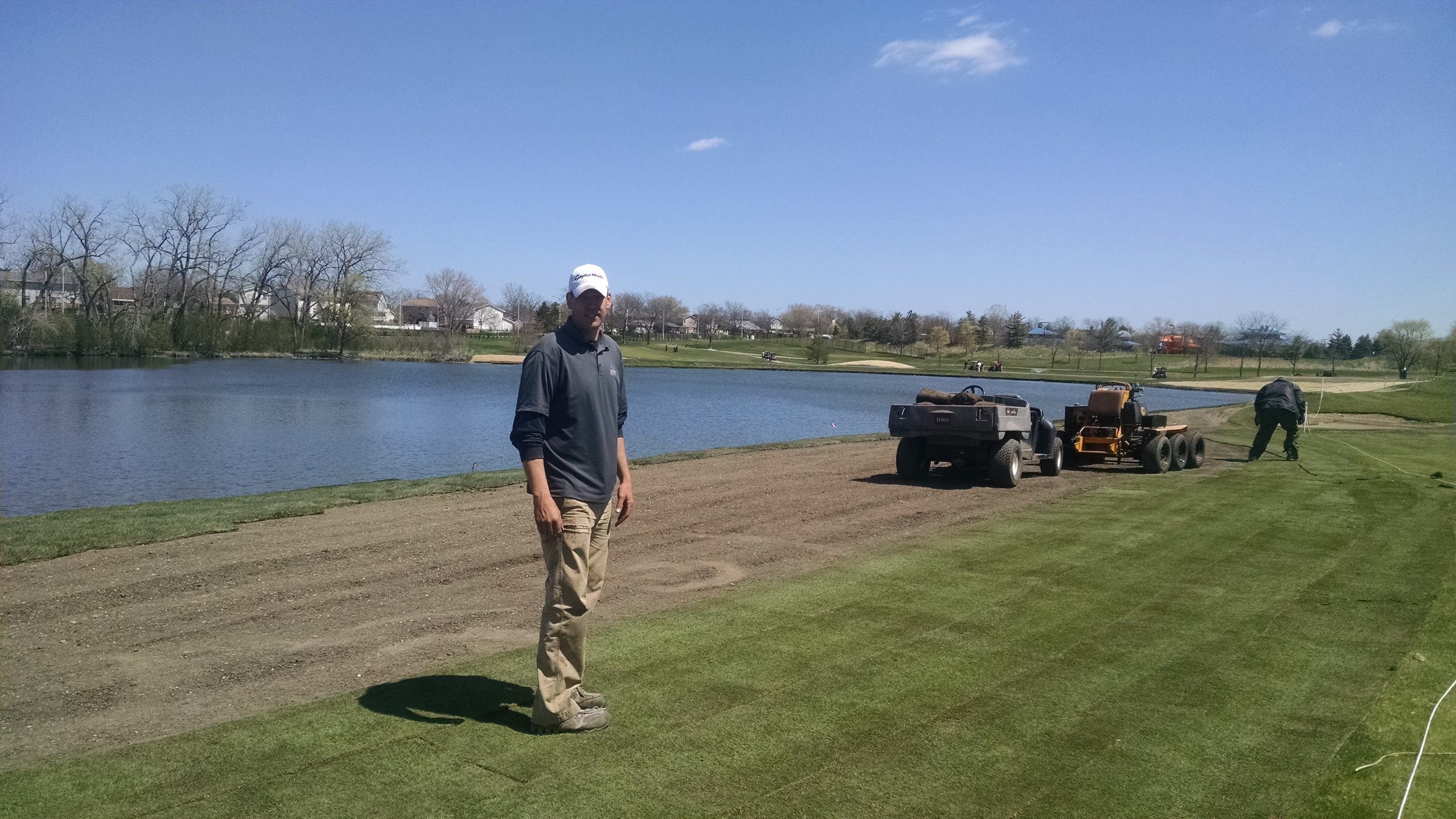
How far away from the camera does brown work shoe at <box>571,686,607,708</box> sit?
17.7ft

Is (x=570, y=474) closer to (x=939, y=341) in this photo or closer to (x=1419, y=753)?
(x=1419, y=753)

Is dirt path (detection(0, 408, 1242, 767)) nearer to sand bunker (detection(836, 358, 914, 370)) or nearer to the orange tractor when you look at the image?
the orange tractor

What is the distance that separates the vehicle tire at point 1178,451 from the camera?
20.2 metres

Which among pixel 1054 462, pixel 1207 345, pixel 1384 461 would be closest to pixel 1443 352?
pixel 1384 461

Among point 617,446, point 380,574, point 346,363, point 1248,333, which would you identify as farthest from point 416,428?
point 1248,333

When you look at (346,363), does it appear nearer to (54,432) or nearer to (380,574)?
(54,432)

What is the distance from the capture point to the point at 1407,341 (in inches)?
2425

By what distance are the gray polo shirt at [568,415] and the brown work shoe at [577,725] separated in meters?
1.16

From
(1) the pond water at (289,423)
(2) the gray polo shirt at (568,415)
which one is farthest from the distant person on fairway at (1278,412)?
(2) the gray polo shirt at (568,415)

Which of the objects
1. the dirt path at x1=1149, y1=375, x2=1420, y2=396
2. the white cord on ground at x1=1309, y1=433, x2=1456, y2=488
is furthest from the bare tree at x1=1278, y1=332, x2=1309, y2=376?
the white cord on ground at x1=1309, y1=433, x2=1456, y2=488

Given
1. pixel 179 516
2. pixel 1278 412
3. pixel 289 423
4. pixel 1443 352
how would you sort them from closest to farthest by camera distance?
1. pixel 179 516
2. pixel 1278 412
3. pixel 289 423
4. pixel 1443 352

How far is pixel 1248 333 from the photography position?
119875 millimetres

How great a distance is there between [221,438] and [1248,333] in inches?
4770

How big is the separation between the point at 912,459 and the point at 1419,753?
12.6 m
